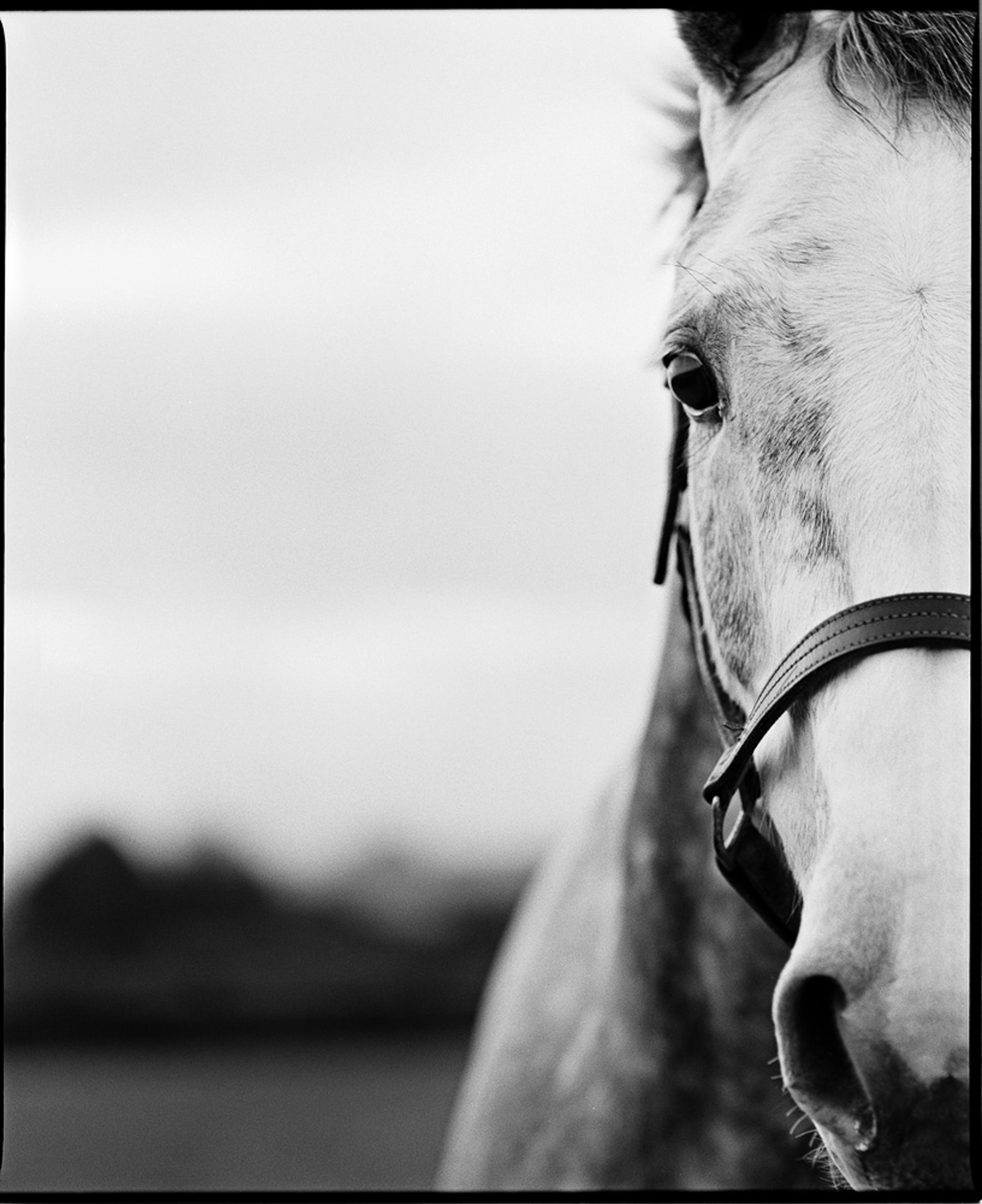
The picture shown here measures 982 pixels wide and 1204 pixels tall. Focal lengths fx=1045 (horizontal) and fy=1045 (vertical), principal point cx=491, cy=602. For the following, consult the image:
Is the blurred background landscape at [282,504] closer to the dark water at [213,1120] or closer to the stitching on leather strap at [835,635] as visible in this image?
the dark water at [213,1120]

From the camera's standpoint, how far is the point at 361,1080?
43.8 inches

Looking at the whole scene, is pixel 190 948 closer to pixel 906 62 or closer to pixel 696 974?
pixel 696 974

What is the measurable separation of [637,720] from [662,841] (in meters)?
0.23

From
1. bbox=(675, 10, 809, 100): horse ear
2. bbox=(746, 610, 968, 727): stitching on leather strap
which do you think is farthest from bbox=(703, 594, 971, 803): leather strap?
bbox=(675, 10, 809, 100): horse ear

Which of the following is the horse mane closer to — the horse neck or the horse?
the horse

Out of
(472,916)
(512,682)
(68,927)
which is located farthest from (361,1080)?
(512,682)

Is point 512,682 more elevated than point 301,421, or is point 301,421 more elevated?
point 301,421

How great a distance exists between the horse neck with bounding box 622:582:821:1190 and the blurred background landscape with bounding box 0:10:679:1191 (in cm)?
14

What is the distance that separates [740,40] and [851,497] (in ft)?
1.42

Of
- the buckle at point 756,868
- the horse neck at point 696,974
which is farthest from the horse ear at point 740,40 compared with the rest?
the buckle at point 756,868

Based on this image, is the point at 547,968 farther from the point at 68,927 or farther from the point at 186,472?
the point at 186,472

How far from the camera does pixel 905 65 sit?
29.9 inches

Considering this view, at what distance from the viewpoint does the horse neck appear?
92 cm

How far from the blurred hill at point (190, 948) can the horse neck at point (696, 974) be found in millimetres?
272
